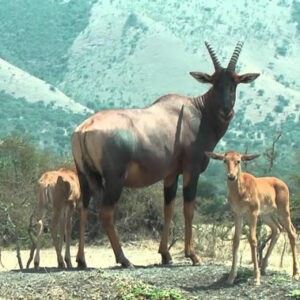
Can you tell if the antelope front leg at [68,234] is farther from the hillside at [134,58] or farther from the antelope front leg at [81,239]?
the hillside at [134,58]

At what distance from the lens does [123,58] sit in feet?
439

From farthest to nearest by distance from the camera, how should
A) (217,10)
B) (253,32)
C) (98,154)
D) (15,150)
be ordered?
1. (217,10)
2. (253,32)
3. (15,150)
4. (98,154)

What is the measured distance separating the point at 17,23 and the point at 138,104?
37055mm

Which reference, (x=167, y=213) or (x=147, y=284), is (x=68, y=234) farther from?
(x=147, y=284)

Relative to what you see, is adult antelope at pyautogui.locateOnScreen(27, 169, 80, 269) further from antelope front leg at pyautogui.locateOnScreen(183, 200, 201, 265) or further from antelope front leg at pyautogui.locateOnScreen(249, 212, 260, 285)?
antelope front leg at pyautogui.locateOnScreen(249, 212, 260, 285)

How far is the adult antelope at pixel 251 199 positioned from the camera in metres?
11.7

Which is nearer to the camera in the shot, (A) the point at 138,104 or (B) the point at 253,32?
(A) the point at 138,104

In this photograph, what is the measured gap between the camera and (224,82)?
47.2 feet

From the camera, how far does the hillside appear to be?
106 m

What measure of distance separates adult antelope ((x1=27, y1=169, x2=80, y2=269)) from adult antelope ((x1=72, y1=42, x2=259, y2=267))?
24.8 inches

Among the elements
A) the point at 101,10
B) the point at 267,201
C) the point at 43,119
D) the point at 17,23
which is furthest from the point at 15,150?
the point at 101,10

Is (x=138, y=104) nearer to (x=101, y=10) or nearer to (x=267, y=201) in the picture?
(x=101, y=10)

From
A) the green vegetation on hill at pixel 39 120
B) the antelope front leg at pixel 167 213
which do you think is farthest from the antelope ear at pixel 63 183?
the green vegetation on hill at pixel 39 120

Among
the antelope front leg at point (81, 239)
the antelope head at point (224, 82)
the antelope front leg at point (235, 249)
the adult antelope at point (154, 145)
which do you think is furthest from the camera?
the antelope head at point (224, 82)
